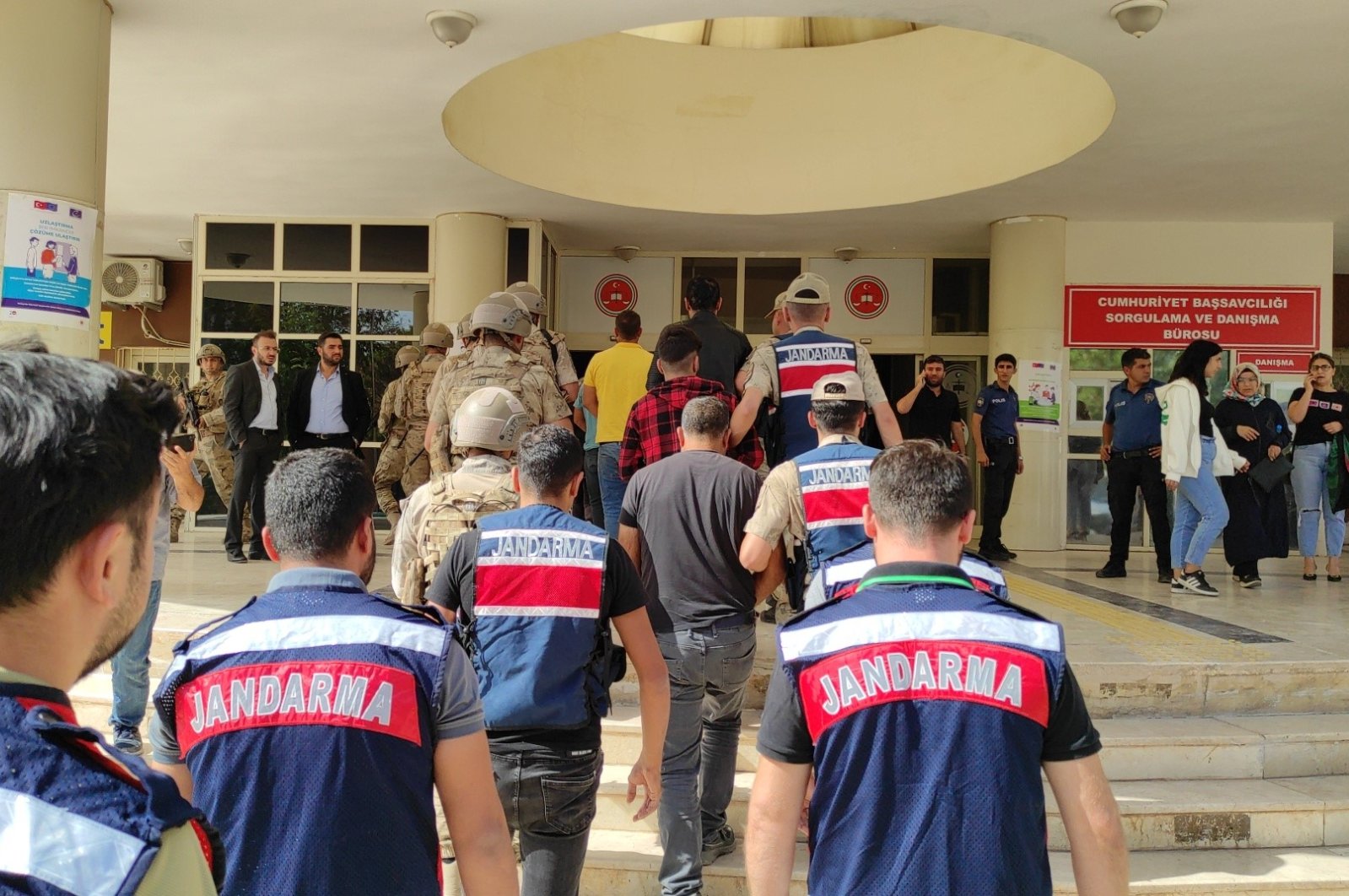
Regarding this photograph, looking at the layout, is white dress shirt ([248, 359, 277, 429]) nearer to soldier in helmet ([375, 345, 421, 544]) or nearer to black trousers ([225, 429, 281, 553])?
black trousers ([225, 429, 281, 553])

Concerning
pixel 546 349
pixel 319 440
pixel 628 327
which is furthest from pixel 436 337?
pixel 628 327

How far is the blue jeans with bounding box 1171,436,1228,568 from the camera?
7574 mm

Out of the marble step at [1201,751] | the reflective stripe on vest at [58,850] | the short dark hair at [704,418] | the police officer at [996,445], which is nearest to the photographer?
the reflective stripe on vest at [58,850]

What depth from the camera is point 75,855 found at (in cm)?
80

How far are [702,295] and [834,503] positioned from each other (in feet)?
6.73

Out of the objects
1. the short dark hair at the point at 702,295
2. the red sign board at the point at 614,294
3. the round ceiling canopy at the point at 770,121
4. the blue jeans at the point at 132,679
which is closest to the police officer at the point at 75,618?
the blue jeans at the point at 132,679

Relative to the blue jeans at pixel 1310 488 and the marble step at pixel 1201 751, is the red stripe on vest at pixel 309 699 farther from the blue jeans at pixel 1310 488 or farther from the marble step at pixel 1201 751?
the blue jeans at pixel 1310 488

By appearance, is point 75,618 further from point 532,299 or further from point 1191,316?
point 1191,316

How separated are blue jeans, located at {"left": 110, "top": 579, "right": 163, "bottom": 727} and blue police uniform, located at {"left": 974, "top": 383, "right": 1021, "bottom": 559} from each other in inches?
298

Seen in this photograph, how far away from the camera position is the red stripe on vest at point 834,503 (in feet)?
12.2

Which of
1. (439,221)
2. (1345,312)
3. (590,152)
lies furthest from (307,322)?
(1345,312)

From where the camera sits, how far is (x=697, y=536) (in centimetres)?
396

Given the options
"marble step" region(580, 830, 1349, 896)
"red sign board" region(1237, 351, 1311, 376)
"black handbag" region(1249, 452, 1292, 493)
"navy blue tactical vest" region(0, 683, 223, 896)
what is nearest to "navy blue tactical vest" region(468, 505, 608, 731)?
"marble step" region(580, 830, 1349, 896)

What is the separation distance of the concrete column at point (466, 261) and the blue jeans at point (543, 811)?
8.96 m
